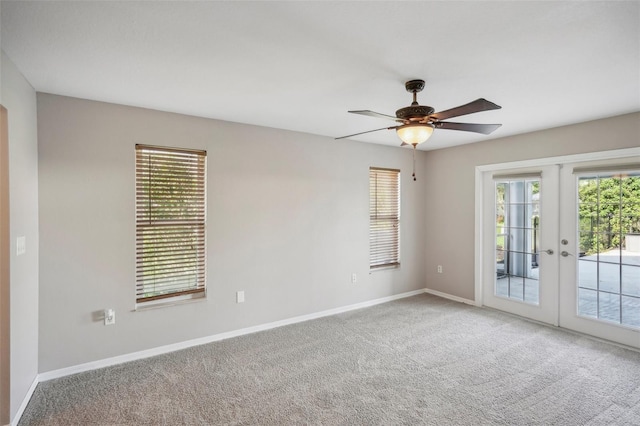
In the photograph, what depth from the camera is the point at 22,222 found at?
2404 mm

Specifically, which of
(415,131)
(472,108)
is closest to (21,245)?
(415,131)

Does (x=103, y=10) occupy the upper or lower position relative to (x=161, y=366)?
upper

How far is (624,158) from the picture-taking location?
136 inches

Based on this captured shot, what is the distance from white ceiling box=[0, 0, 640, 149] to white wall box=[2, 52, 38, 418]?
202mm

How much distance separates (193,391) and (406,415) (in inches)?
65.5

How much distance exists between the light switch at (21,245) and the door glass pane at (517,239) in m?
5.19

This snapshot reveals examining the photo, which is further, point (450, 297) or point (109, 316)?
point (450, 297)

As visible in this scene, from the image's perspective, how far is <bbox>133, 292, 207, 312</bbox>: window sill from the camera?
3244 mm

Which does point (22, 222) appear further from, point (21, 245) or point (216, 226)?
point (216, 226)

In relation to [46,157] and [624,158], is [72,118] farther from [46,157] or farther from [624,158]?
[624,158]

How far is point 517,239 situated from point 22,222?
17.3 feet

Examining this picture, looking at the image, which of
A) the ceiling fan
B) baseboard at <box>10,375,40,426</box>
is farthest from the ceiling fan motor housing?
baseboard at <box>10,375,40,426</box>

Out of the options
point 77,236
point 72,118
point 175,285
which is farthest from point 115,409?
point 72,118

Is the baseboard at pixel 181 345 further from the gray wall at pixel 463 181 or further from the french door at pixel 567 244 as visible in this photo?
the french door at pixel 567 244
